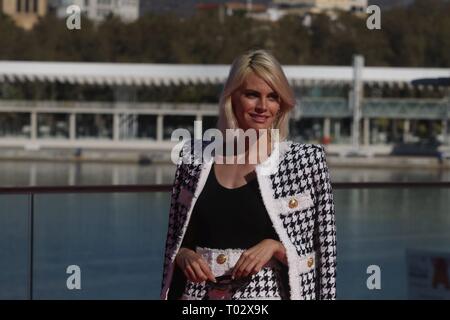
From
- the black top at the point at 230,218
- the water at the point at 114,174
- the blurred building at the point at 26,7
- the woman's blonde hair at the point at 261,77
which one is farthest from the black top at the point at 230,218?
the blurred building at the point at 26,7

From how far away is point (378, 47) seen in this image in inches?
2185

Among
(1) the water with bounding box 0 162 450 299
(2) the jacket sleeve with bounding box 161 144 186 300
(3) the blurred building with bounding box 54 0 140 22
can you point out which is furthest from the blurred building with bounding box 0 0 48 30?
(2) the jacket sleeve with bounding box 161 144 186 300

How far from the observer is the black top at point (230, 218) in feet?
7.09

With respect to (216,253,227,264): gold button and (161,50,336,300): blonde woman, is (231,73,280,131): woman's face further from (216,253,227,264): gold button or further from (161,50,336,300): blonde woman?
(216,253,227,264): gold button

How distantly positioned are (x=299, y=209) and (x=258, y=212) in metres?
0.06

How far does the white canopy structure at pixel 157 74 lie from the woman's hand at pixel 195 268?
148 feet

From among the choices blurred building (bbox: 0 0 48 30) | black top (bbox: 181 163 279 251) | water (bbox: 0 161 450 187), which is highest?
blurred building (bbox: 0 0 48 30)

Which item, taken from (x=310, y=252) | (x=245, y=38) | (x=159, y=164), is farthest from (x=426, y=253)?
(x=245, y=38)

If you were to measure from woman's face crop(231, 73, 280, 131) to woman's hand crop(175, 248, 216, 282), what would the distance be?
225 millimetres

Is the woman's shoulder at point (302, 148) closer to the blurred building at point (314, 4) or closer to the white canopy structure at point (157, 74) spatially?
the white canopy structure at point (157, 74)

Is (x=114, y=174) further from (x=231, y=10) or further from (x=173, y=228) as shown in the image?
(x=231, y=10)

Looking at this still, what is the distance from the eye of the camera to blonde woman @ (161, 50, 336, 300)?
215cm

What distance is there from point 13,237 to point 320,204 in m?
1.75
